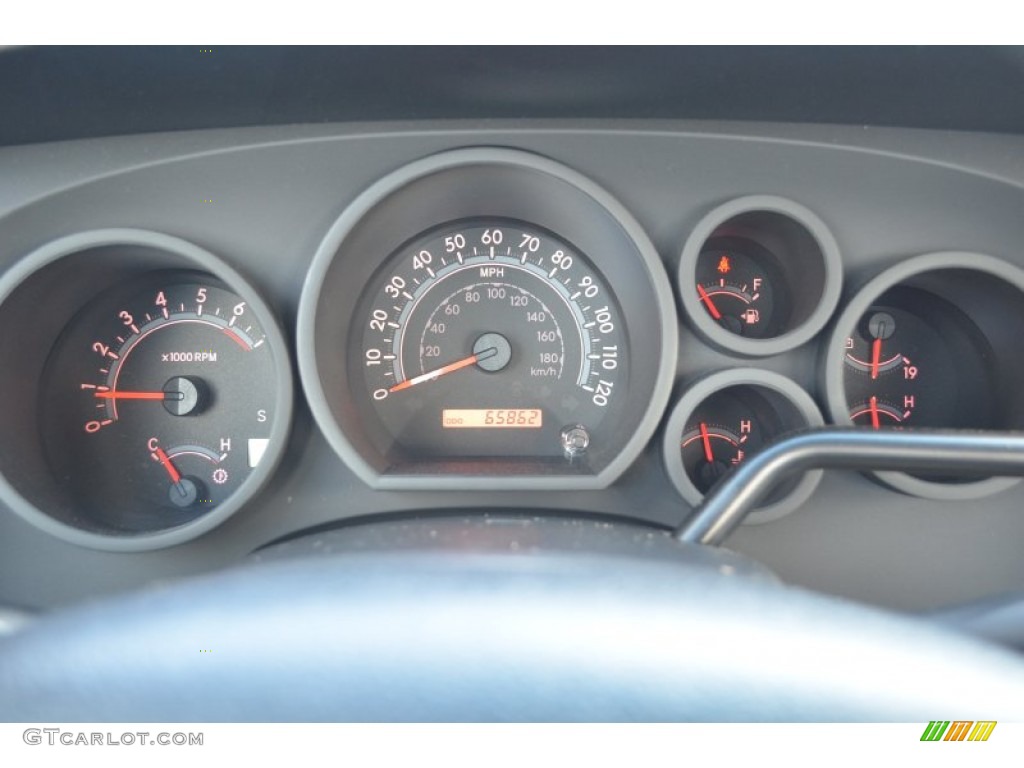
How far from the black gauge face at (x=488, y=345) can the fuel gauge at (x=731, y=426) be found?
0.24m

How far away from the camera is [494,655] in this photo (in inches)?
40.3

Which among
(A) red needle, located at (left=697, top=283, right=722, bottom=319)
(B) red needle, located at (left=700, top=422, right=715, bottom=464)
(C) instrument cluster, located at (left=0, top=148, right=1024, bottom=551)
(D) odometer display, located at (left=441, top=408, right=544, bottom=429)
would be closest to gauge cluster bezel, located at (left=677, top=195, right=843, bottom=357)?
(C) instrument cluster, located at (left=0, top=148, right=1024, bottom=551)

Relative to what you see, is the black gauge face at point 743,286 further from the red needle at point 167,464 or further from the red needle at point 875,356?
the red needle at point 167,464

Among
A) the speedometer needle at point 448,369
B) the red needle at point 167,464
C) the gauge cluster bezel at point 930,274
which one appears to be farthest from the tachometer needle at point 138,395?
the gauge cluster bezel at point 930,274

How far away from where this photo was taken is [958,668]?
1.05 metres

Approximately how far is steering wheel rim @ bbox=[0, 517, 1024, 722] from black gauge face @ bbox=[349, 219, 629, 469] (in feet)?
3.07

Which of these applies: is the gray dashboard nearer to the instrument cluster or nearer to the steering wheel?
the instrument cluster

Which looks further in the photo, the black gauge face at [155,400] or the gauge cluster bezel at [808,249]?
the black gauge face at [155,400]

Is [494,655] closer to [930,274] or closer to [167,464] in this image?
[167,464]

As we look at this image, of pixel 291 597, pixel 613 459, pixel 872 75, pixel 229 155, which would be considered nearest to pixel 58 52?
pixel 229 155

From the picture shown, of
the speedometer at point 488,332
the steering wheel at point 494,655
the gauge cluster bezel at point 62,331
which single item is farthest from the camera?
the speedometer at point 488,332

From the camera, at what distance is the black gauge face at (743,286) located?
81.3 inches

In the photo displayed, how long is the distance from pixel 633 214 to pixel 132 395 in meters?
1.29

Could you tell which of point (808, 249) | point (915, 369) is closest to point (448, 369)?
point (808, 249)
